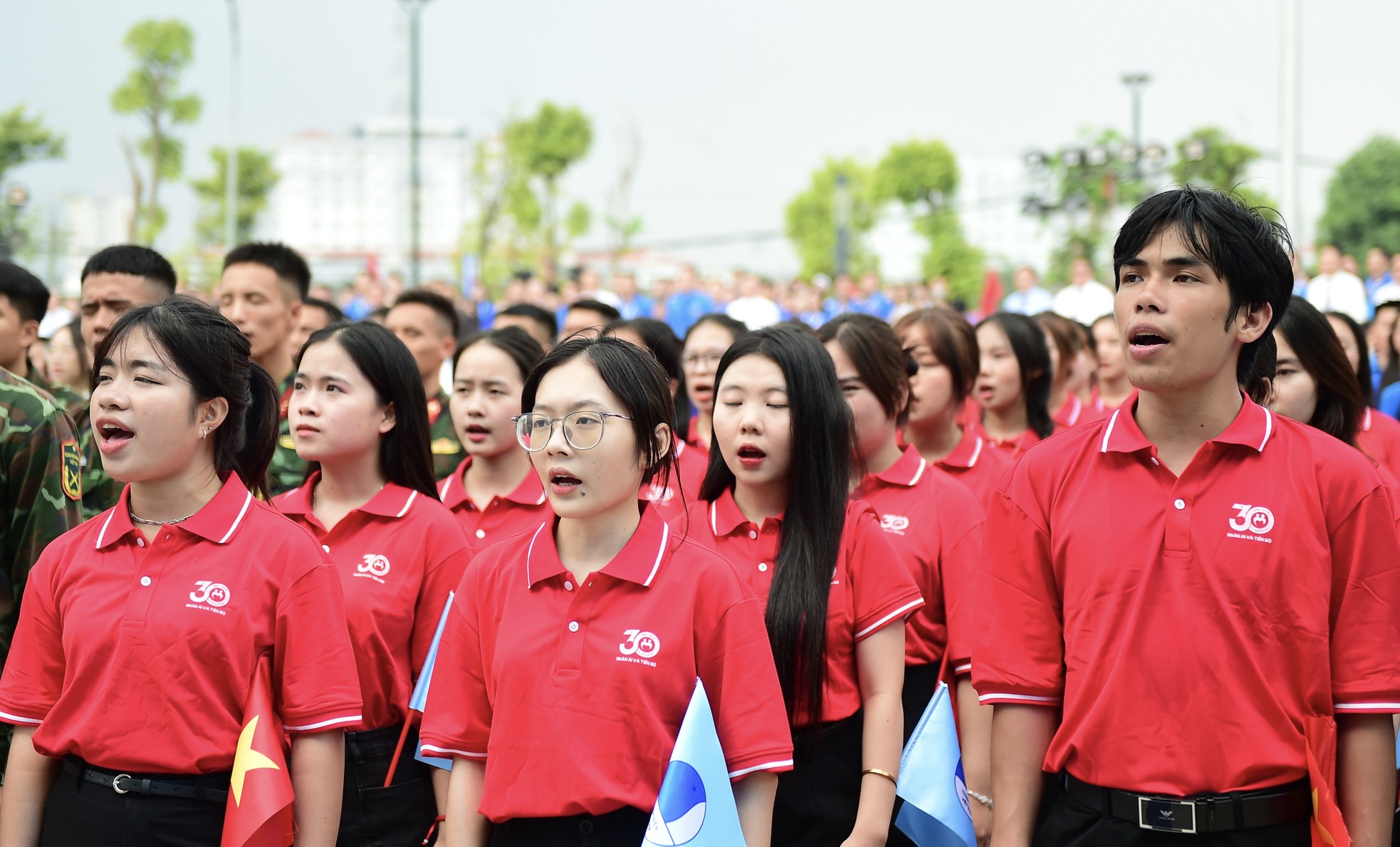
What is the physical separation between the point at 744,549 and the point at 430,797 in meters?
1.14

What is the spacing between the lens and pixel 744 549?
3350 millimetres

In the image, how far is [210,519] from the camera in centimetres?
285

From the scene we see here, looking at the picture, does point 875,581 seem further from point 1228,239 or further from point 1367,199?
point 1367,199

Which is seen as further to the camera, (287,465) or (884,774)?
(287,465)

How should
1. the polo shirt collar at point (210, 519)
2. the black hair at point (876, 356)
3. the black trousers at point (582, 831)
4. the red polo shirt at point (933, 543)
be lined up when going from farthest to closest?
the black hair at point (876, 356)
the red polo shirt at point (933, 543)
the polo shirt collar at point (210, 519)
the black trousers at point (582, 831)

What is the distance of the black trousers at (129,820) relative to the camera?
8.70 ft

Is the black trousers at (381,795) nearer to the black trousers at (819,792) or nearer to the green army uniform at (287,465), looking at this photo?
the black trousers at (819,792)

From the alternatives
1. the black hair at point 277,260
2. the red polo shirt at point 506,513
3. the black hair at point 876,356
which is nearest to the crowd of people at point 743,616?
the black hair at point 876,356

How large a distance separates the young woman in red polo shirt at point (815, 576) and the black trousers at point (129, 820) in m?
1.29

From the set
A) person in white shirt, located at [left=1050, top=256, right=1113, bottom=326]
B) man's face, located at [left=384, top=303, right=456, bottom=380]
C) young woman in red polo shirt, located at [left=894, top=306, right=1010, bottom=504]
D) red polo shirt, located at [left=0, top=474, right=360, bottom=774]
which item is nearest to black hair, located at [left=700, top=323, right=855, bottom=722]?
red polo shirt, located at [left=0, top=474, right=360, bottom=774]

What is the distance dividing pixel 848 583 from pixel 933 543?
2.14ft

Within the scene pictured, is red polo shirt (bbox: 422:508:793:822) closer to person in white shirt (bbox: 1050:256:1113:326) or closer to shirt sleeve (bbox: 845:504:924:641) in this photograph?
shirt sleeve (bbox: 845:504:924:641)

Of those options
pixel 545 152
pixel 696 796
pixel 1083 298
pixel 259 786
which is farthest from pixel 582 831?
pixel 545 152

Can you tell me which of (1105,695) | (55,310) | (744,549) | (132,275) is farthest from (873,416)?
(55,310)
